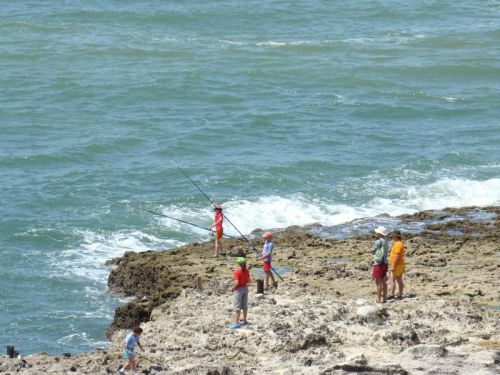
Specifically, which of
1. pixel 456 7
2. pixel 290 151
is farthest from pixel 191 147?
pixel 456 7

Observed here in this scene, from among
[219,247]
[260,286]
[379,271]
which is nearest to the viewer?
[379,271]

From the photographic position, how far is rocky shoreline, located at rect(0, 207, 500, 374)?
17641 millimetres

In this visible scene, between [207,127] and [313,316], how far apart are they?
1856cm

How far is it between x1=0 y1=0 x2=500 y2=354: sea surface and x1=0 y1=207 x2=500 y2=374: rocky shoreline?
5.15ft

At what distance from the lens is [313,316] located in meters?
19.5

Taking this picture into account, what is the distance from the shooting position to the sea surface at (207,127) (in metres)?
27.7

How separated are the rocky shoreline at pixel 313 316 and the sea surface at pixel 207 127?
157cm

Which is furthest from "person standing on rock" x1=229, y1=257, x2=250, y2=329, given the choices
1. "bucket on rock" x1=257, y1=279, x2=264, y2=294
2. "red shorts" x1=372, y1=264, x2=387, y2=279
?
"red shorts" x1=372, y1=264, x2=387, y2=279

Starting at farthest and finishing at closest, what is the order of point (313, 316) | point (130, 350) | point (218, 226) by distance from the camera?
point (218, 226) < point (313, 316) < point (130, 350)

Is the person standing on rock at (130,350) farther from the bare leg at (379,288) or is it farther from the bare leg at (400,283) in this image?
the bare leg at (400,283)

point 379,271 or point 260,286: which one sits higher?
point 379,271

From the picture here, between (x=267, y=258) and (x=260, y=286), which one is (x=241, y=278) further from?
(x=267, y=258)

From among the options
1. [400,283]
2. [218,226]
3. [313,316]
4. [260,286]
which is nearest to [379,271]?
[400,283]

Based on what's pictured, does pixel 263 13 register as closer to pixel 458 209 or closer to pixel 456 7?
pixel 456 7
